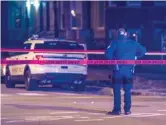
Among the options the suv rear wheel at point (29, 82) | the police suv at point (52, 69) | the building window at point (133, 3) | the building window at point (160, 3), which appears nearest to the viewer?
the police suv at point (52, 69)

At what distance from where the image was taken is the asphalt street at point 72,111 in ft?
39.5

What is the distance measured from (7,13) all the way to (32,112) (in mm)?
26428

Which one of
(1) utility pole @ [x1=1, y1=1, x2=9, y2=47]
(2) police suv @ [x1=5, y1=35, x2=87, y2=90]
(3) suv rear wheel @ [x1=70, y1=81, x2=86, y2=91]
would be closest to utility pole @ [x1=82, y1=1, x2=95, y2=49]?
(1) utility pole @ [x1=1, y1=1, x2=9, y2=47]

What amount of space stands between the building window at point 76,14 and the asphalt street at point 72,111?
19.6m

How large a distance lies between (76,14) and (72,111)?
78.8 ft

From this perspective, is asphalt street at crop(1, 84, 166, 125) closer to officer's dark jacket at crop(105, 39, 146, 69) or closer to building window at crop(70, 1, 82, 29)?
officer's dark jacket at crop(105, 39, 146, 69)

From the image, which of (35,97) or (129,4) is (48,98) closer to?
(35,97)

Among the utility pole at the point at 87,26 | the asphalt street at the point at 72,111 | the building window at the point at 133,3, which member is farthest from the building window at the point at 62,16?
the asphalt street at the point at 72,111

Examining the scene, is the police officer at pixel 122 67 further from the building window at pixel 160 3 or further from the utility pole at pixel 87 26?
the utility pole at pixel 87 26

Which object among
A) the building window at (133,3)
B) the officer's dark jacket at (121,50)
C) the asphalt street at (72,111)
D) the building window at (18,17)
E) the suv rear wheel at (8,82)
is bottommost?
the suv rear wheel at (8,82)

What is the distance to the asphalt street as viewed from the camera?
12.0 m

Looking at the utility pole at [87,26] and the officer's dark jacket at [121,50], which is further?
the utility pole at [87,26]

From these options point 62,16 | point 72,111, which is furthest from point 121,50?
point 62,16

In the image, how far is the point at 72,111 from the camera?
13672 millimetres
